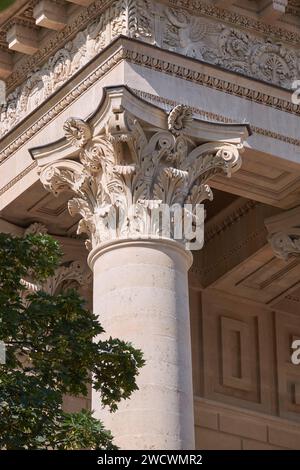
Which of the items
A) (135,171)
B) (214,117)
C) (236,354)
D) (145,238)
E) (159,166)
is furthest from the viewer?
(236,354)

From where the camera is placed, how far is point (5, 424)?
19.1 metres

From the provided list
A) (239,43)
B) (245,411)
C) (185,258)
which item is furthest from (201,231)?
(245,411)

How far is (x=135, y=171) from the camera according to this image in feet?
89.2

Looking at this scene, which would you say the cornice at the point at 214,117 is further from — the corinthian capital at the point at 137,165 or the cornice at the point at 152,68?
the corinthian capital at the point at 137,165

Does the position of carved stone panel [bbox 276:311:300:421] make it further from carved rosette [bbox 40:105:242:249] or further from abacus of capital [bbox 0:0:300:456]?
carved rosette [bbox 40:105:242:249]

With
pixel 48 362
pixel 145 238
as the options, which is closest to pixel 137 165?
pixel 145 238

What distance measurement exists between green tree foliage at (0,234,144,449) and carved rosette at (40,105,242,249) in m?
6.51

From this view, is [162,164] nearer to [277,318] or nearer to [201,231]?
[201,231]

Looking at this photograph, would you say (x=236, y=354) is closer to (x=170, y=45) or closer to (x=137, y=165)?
(x=170, y=45)

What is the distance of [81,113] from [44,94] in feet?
5.48

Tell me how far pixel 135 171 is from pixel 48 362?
25.5ft

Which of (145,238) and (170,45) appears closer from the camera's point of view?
(145,238)

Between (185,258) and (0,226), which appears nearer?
(185,258)

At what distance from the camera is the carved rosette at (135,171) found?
88.9 ft
